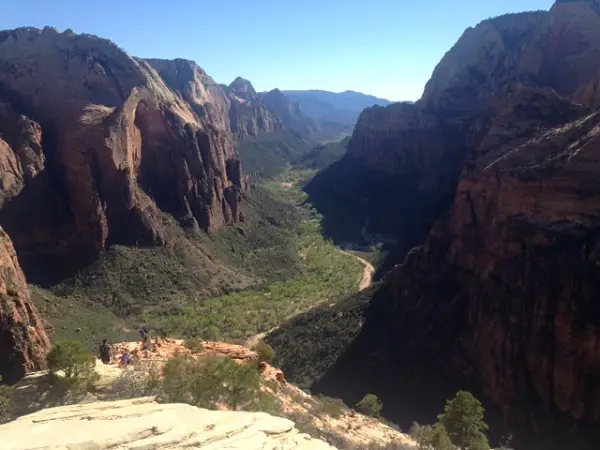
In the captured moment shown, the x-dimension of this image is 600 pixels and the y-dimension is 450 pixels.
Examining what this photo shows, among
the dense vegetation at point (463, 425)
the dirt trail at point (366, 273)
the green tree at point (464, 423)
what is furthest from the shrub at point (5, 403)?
the dirt trail at point (366, 273)

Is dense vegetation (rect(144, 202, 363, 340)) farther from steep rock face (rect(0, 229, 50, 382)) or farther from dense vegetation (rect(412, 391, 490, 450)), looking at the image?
dense vegetation (rect(412, 391, 490, 450))

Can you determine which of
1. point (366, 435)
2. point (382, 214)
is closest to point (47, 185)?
point (366, 435)

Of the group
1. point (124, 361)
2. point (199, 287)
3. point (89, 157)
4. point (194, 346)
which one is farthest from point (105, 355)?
point (89, 157)

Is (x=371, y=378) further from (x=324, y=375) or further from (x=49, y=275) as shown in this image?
(x=49, y=275)

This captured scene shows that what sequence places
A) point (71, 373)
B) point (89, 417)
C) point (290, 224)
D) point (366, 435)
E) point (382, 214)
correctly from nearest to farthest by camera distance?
point (89, 417) < point (71, 373) < point (366, 435) < point (290, 224) < point (382, 214)

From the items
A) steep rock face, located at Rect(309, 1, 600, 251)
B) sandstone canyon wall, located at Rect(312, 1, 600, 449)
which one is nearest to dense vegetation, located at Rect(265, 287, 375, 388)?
sandstone canyon wall, located at Rect(312, 1, 600, 449)

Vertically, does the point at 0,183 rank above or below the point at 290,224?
above
